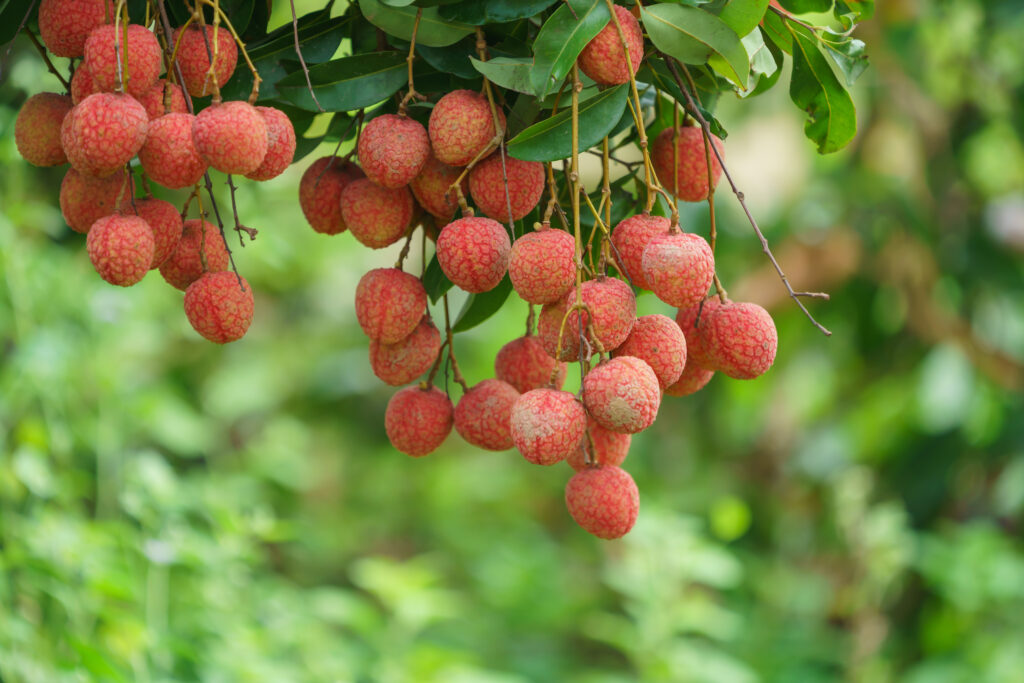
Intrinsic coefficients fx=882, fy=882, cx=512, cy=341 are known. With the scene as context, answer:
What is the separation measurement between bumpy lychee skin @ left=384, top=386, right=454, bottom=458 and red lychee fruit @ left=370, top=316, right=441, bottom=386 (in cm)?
1

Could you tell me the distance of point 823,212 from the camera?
221 centimetres

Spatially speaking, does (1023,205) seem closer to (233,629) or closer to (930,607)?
(930,607)

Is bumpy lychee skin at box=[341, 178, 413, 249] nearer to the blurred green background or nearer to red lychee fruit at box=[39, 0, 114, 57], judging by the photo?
red lychee fruit at box=[39, 0, 114, 57]

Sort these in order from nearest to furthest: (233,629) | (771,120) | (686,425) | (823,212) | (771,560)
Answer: (233,629) → (823,212) → (771,560) → (686,425) → (771,120)

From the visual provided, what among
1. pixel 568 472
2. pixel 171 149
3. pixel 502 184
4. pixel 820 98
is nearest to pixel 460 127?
pixel 502 184

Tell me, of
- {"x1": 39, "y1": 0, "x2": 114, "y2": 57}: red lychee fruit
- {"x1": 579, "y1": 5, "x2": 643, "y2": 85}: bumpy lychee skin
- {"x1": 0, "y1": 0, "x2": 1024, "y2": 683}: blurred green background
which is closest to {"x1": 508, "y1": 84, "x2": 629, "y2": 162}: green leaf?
{"x1": 579, "y1": 5, "x2": 643, "y2": 85}: bumpy lychee skin

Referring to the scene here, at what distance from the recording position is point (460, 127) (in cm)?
49

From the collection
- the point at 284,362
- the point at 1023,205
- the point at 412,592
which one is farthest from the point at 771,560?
the point at 284,362

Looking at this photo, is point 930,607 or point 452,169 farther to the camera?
point 930,607

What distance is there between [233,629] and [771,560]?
5.61 feet

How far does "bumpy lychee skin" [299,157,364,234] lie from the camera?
58 cm

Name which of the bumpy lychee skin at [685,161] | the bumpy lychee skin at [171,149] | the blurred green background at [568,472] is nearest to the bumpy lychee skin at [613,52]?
the bumpy lychee skin at [685,161]

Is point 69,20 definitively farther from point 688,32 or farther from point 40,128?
point 688,32

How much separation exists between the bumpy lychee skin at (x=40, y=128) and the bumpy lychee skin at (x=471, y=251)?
0.78 feet
